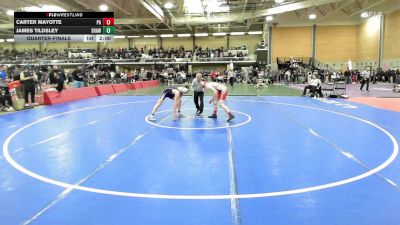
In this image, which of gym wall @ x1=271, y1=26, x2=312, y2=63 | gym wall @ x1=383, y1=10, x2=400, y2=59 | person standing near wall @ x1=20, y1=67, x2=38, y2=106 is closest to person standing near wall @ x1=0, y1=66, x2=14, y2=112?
person standing near wall @ x1=20, y1=67, x2=38, y2=106

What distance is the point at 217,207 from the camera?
13.1 feet

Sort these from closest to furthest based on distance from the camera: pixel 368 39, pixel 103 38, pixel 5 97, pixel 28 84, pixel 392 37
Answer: pixel 5 97 → pixel 103 38 → pixel 28 84 → pixel 392 37 → pixel 368 39

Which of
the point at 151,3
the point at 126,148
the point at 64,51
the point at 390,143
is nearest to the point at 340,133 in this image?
the point at 390,143

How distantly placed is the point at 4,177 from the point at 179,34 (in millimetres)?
46650

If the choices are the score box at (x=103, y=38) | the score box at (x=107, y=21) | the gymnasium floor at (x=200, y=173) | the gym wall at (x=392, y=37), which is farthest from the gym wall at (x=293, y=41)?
the gymnasium floor at (x=200, y=173)

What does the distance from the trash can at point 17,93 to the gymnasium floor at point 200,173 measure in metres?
4.06

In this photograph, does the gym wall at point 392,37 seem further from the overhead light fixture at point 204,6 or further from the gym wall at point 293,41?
the overhead light fixture at point 204,6

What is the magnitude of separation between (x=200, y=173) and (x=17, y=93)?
38.9ft

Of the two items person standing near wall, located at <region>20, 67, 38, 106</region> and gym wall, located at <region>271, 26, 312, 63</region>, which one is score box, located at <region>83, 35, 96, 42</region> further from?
gym wall, located at <region>271, 26, 312, 63</region>

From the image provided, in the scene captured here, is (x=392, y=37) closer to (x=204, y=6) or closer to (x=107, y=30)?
(x=204, y=6)
